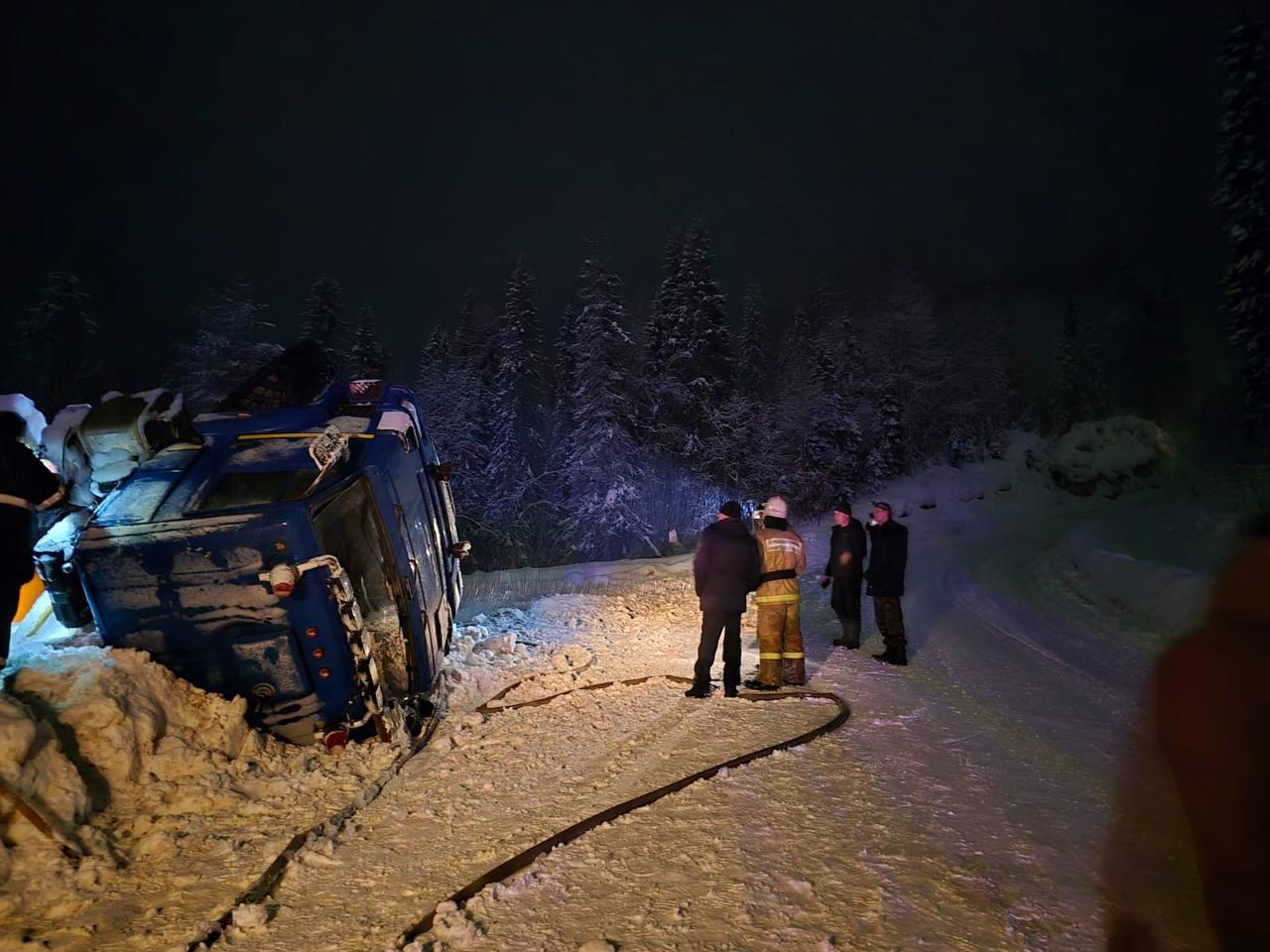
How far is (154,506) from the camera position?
550 centimetres

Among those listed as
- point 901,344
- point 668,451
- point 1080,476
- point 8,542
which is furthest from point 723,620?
point 901,344

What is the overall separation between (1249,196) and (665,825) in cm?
3150

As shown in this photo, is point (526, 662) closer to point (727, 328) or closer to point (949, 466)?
point (727, 328)

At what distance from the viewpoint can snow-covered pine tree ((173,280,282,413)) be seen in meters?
30.1

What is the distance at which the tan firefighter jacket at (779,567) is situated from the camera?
7.24 metres

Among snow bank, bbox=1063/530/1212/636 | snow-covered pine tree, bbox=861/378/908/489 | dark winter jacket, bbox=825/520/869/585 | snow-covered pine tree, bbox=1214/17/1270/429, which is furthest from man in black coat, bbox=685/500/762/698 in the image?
snow-covered pine tree, bbox=861/378/908/489

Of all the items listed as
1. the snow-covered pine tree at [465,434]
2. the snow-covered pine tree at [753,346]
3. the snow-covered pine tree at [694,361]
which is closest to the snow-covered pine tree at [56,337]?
the snow-covered pine tree at [465,434]

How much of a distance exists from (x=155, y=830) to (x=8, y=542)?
92.5 inches

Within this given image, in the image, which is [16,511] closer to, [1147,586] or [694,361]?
[1147,586]

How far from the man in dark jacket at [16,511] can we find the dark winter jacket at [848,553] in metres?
8.06

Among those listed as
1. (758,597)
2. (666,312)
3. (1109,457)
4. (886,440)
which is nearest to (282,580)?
(758,597)

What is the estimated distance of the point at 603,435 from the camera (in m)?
28.8

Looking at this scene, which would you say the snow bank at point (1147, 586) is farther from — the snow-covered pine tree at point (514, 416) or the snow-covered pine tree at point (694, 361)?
the snow-covered pine tree at point (514, 416)

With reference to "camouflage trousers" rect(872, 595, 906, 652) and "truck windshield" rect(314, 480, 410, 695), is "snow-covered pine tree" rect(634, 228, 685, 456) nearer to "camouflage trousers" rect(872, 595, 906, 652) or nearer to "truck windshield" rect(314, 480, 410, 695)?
"camouflage trousers" rect(872, 595, 906, 652)
